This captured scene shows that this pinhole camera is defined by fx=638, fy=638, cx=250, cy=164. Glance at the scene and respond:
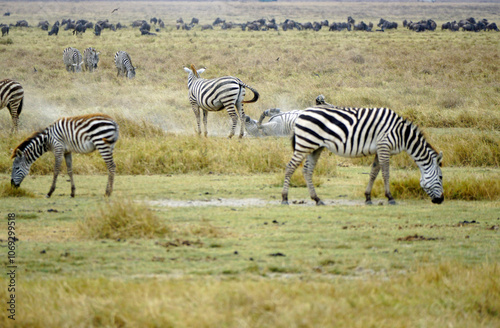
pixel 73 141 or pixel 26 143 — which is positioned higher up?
pixel 73 141

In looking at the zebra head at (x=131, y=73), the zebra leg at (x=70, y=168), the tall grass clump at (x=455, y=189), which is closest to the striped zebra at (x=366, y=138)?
the tall grass clump at (x=455, y=189)

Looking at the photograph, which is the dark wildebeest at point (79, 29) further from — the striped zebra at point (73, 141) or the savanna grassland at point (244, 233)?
the striped zebra at point (73, 141)

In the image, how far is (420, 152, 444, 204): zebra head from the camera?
33.5 feet

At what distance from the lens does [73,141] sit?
10852mm

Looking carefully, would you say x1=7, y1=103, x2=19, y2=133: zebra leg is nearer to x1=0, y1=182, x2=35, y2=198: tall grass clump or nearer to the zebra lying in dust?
the zebra lying in dust

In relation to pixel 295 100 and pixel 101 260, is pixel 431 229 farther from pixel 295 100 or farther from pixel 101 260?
pixel 295 100

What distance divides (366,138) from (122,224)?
13.7 ft

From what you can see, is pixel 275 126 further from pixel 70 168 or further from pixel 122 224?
pixel 122 224

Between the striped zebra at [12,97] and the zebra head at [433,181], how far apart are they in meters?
11.4

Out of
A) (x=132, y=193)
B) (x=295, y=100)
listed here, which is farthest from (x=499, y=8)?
(x=132, y=193)

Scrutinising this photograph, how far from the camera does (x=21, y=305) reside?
5.47 metres

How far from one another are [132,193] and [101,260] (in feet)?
14.6

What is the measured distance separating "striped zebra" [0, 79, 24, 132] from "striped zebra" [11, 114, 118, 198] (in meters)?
6.21

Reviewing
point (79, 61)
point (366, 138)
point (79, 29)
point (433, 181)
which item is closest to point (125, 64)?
point (79, 61)
